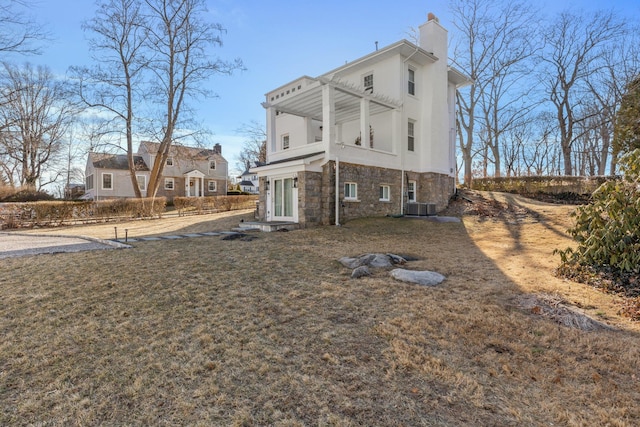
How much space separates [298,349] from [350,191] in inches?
368

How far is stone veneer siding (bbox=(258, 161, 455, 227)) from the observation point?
36.3 feet

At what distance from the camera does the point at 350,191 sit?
12078 millimetres

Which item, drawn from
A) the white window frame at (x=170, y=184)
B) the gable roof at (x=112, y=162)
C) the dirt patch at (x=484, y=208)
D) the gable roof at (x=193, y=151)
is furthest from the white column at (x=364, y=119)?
the gable roof at (x=112, y=162)

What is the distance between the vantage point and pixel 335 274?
5.61 m

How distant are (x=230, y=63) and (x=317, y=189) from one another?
15.0 m

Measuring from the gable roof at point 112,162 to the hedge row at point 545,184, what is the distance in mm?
28505

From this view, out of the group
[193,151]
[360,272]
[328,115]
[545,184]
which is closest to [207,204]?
[328,115]

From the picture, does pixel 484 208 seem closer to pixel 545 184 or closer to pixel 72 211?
pixel 545 184

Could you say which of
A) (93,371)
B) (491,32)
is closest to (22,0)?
(93,371)

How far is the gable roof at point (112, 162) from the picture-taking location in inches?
1116

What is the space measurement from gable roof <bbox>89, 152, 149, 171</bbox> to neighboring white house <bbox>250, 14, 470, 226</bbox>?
2037 cm

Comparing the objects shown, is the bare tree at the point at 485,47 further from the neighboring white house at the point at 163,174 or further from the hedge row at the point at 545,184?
the neighboring white house at the point at 163,174

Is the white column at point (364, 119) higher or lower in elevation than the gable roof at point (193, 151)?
lower

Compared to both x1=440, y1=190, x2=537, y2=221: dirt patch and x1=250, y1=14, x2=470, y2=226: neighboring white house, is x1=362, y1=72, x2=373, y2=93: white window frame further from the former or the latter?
x1=440, y1=190, x2=537, y2=221: dirt patch
